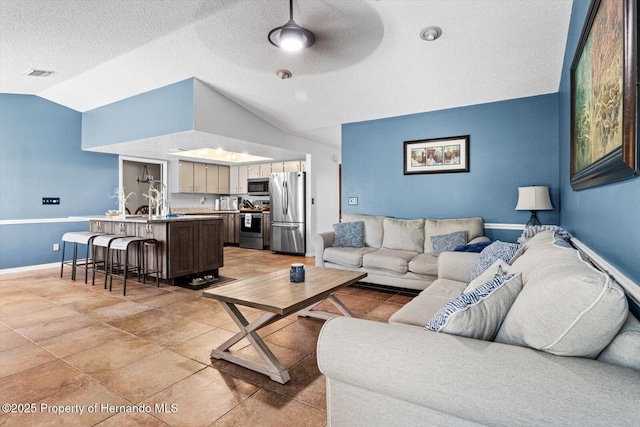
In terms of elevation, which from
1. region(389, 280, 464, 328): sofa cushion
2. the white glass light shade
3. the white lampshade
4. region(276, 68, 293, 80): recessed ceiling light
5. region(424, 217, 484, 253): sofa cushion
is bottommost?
region(389, 280, 464, 328): sofa cushion

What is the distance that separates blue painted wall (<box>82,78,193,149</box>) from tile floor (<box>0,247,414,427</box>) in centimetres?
229

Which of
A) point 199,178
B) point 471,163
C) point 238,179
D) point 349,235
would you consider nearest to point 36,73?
point 199,178

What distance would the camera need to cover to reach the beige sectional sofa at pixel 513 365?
832 millimetres

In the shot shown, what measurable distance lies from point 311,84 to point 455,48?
1757mm

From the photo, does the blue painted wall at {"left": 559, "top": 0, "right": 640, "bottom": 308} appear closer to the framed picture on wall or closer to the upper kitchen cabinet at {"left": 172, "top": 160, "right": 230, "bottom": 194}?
the framed picture on wall

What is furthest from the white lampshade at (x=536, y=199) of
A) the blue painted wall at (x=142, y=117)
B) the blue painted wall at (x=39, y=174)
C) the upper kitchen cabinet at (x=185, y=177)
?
the blue painted wall at (x=39, y=174)

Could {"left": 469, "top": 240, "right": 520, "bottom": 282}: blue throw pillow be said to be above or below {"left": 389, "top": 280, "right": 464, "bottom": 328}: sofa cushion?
above

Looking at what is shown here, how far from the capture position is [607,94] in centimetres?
135

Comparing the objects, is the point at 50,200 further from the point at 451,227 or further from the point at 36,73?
the point at 451,227

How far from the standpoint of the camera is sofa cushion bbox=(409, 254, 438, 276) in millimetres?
3577

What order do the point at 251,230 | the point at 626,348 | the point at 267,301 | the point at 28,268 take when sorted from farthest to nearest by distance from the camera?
the point at 251,230, the point at 28,268, the point at 267,301, the point at 626,348

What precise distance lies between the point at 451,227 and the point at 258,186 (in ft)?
16.6

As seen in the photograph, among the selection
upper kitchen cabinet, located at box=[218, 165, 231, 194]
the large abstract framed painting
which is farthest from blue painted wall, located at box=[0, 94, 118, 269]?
the large abstract framed painting

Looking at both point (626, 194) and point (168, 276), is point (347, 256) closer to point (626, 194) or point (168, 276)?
point (168, 276)
